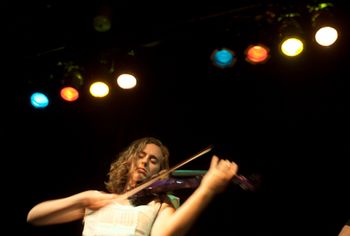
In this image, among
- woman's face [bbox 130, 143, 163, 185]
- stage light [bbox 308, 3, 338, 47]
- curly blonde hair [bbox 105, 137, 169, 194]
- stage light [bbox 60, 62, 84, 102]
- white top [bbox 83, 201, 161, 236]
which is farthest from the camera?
stage light [bbox 60, 62, 84, 102]

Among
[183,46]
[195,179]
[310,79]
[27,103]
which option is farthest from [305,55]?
[27,103]

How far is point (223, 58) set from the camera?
3.05m

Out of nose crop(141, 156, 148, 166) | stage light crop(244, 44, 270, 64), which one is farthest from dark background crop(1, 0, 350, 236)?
nose crop(141, 156, 148, 166)

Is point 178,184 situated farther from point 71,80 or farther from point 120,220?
point 71,80

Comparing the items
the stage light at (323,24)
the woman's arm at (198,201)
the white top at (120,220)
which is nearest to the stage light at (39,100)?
the white top at (120,220)

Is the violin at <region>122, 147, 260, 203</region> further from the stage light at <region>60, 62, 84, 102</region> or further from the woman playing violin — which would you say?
the stage light at <region>60, 62, 84, 102</region>

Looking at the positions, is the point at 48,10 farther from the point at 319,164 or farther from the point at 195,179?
the point at 319,164

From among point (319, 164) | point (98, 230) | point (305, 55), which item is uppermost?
point (305, 55)

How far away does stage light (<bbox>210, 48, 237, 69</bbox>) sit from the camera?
9.77 feet

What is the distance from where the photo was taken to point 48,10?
9.80 ft

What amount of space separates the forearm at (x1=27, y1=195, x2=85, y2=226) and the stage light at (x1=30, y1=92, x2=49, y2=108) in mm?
1273

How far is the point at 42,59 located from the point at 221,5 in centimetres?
131

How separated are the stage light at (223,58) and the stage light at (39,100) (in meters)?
1.27

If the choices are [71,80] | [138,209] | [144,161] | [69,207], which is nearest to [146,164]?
[144,161]
